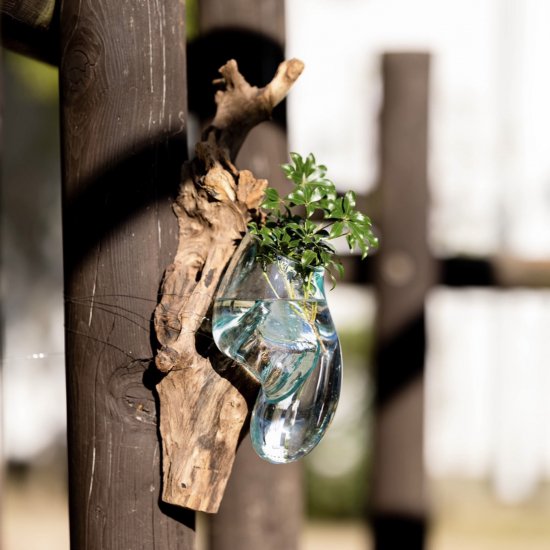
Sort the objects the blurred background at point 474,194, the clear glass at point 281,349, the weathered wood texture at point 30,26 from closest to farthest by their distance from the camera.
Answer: the clear glass at point 281,349 → the weathered wood texture at point 30,26 → the blurred background at point 474,194

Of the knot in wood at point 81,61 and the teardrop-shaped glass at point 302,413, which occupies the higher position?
the knot in wood at point 81,61

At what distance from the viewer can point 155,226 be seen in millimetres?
1364

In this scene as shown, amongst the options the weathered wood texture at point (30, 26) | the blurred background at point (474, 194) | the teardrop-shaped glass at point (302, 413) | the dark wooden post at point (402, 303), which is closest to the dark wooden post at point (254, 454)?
the dark wooden post at point (402, 303)

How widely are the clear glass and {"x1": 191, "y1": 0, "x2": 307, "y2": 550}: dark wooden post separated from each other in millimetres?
1188

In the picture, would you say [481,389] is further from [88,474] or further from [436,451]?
[88,474]

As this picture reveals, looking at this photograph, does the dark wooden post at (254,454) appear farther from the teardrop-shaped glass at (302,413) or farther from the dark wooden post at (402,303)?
the teardrop-shaped glass at (302,413)

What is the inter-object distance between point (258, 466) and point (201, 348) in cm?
133

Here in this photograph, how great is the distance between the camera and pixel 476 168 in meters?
5.84

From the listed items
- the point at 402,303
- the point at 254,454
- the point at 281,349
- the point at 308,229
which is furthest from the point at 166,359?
the point at 402,303

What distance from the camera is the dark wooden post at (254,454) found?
246 centimetres

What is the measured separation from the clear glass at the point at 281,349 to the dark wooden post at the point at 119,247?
0.17m

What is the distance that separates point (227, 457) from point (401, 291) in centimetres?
171

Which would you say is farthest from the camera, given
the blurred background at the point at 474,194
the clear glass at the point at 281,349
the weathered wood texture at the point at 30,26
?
the blurred background at the point at 474,194

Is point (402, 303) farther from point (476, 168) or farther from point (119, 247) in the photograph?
point (476, 168)
